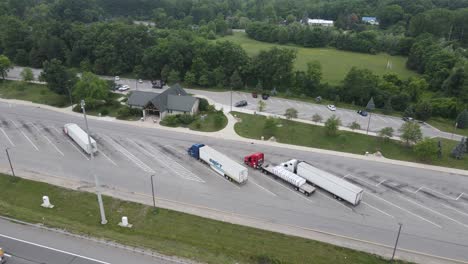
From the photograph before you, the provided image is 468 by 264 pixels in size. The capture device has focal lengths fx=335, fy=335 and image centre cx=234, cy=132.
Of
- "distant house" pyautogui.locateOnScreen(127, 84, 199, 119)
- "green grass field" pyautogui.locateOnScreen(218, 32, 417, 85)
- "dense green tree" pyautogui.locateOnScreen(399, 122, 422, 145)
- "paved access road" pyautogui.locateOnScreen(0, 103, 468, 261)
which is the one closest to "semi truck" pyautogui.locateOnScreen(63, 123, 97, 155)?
"paved access road" pyautogui.locateOnScreen(0, 103, 468, 261)

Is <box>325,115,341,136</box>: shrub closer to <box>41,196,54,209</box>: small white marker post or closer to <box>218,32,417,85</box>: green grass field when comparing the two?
<box>218,32,417,85</box>: green grass field

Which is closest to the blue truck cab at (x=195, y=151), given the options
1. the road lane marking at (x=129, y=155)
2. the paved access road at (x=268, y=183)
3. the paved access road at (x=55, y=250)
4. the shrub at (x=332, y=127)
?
the paved access road at (x=268, y=183)

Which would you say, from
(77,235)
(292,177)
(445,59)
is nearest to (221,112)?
(292,177)

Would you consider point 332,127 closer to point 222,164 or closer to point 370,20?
point 222,164

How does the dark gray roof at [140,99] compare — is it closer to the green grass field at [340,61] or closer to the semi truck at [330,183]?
the semi truck at [330,183]

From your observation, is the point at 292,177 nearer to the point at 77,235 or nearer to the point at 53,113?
the point at 77,235

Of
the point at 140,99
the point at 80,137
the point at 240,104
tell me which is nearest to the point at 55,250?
the point at 80,137
